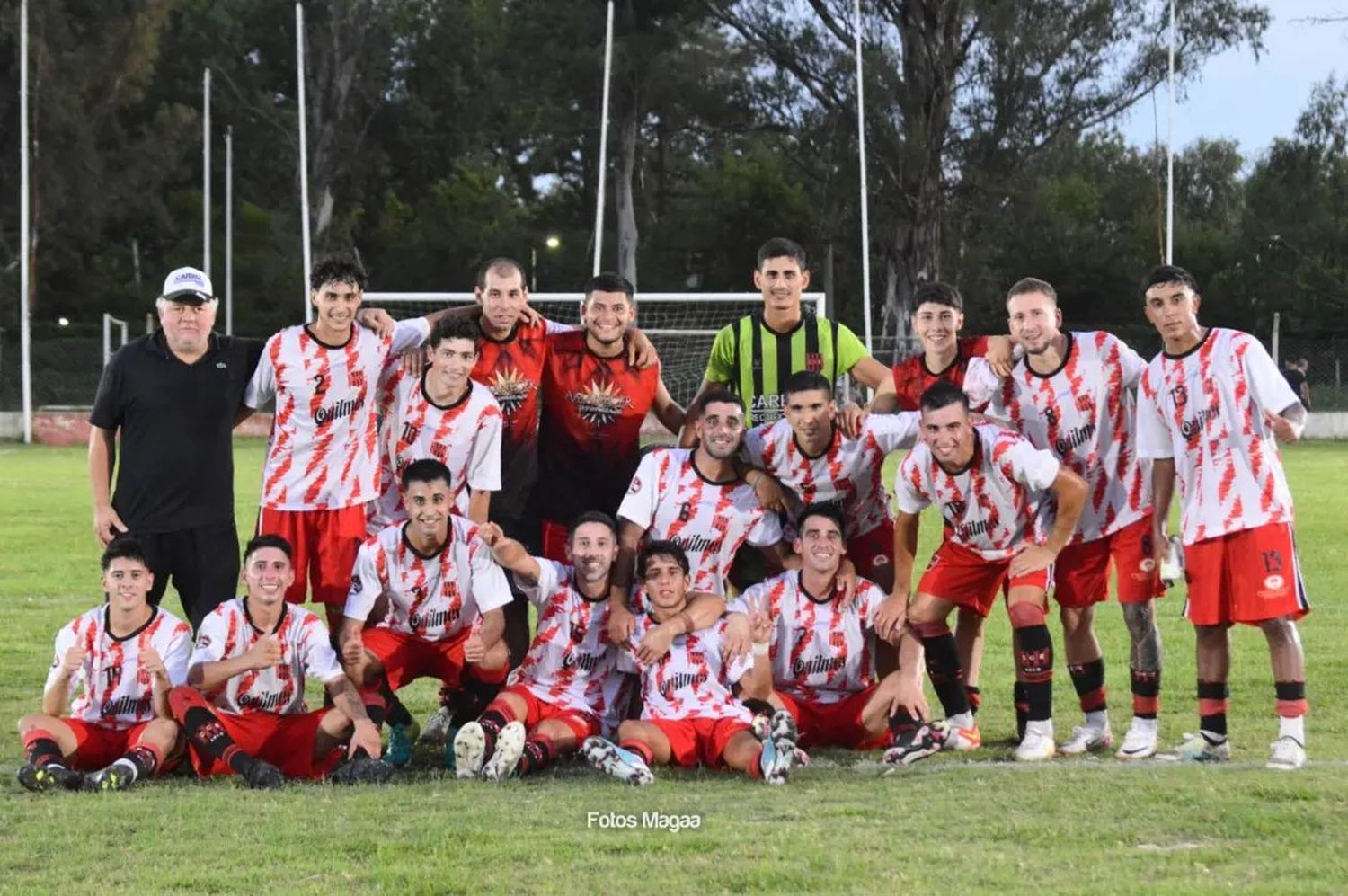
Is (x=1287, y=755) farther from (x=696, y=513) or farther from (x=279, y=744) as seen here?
(x=279, y=744)

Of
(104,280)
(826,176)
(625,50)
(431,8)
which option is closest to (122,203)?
(104,280)

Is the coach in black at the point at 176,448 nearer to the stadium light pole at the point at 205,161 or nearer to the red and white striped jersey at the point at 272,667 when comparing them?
the red and white striped jersey at the point at 272,667

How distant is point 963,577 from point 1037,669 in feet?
1.60

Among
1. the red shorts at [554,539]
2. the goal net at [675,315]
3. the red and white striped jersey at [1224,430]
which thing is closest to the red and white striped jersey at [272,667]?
the red shorts at [554,539]

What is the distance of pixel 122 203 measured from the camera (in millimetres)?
40906

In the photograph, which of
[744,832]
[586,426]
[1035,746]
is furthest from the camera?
[586,426]

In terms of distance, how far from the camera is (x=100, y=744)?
6129 millimetres

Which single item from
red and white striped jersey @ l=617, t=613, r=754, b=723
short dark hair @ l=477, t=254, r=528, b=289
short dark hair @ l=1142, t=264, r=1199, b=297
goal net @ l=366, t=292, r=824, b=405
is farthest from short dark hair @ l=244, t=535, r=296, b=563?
goal net @ l=366, t=292, r=824, b=405

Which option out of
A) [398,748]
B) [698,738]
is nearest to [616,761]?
[698,738]

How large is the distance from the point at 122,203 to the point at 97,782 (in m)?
37.5

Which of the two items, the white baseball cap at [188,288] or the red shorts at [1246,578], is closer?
the red shorts at [1246,578]

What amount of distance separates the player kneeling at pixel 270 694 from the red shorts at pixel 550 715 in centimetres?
54

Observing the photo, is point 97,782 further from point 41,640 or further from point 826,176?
point 826,176

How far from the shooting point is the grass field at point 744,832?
450 cm
